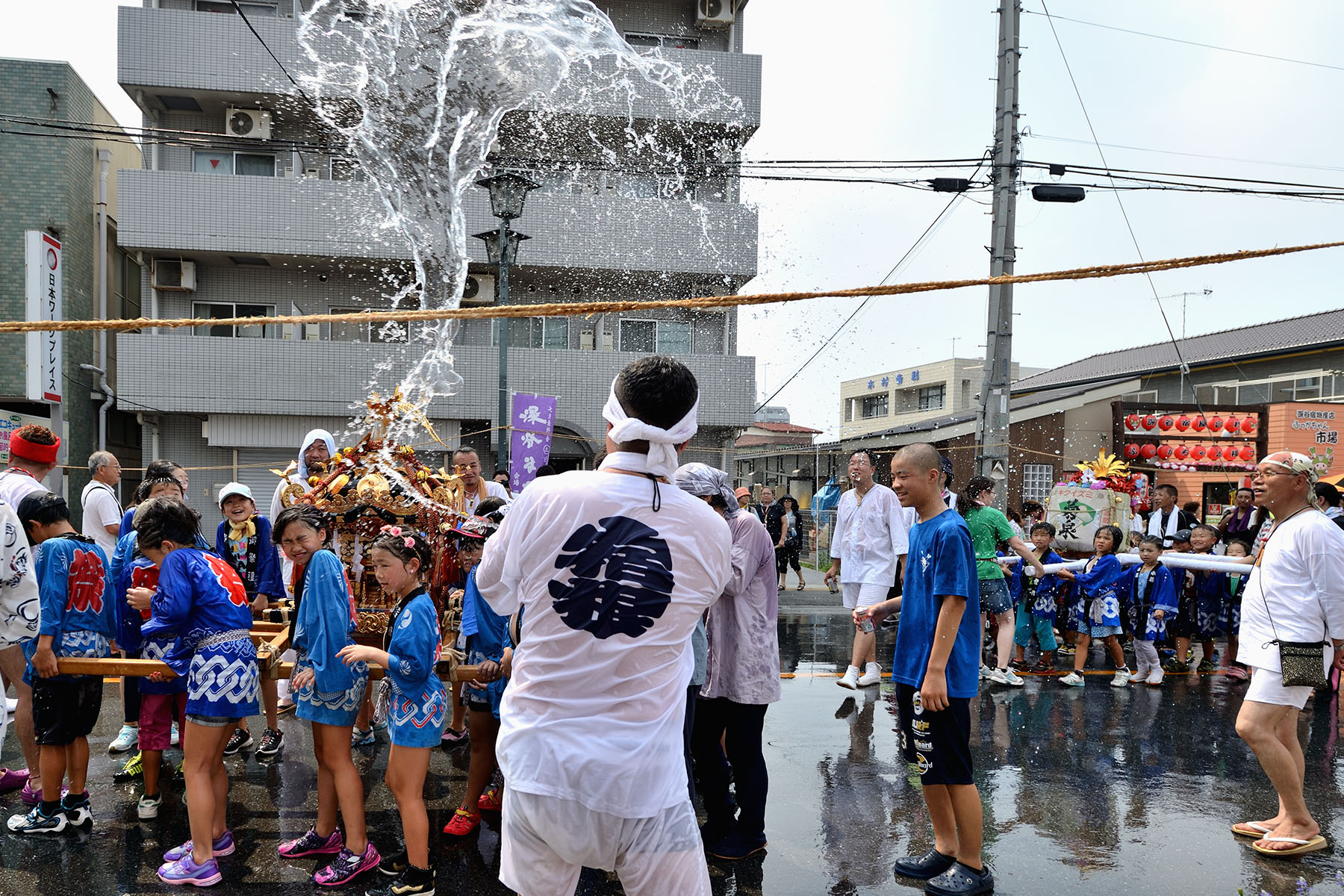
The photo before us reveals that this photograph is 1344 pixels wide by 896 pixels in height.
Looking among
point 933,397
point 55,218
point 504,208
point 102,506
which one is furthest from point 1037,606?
point 933,397

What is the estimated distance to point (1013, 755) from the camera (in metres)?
5.72

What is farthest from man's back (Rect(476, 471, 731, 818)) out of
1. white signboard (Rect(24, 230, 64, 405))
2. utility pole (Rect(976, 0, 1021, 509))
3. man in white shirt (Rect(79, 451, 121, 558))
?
Result: white signboard (Rect(24, 230, 64, 405))

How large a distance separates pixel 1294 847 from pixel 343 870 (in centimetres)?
436

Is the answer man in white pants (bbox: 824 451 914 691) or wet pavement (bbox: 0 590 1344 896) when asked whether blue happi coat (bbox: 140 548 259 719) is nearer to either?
wet pavement (bbox: 0 590 1344 896)

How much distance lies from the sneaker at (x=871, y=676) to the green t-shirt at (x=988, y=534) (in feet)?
3.92

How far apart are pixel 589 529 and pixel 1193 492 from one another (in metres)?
22.9

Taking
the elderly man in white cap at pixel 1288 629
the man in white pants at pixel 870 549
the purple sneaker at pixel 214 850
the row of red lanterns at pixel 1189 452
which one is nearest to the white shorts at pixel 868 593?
the man in white pants at pixel 870 549

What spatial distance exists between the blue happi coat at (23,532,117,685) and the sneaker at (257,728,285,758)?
1.27 m

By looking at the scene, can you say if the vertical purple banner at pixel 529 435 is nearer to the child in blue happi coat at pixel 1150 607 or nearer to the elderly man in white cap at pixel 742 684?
the child in blue happi coat at pixel 1150 607

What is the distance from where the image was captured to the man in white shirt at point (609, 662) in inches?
86.3

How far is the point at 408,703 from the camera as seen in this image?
11.9ft

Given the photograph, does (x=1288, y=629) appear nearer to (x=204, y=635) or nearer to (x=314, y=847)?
(x=314, y=847)

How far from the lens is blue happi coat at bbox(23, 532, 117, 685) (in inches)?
168

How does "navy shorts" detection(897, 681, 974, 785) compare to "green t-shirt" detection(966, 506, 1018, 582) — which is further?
"green t-shirt" detection(966, 506, 1018, 582)
